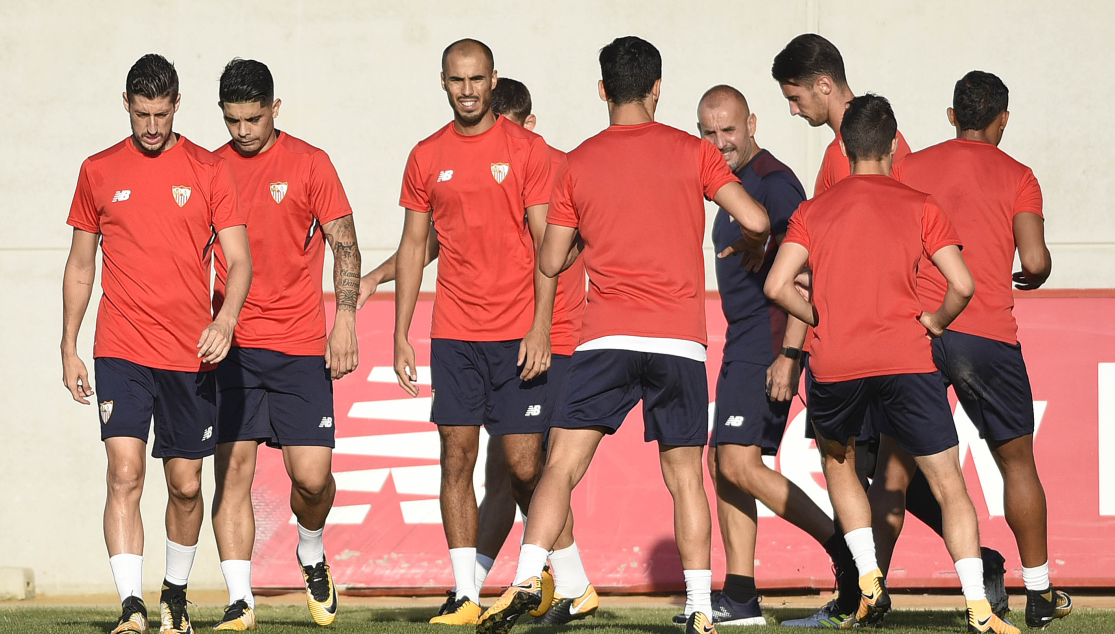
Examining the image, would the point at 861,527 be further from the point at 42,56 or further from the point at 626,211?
the point at 42,56

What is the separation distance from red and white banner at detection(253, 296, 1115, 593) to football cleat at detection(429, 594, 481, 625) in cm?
197

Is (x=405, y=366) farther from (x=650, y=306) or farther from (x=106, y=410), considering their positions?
(x=650, y=306)

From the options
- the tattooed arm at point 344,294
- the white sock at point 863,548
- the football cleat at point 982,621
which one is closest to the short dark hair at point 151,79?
the tattooed arm at point 344,294

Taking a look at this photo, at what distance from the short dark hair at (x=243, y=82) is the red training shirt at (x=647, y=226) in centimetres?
176

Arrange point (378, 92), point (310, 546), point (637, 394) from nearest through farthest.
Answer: point (637, 394), point (310, 546), point (378, 92)

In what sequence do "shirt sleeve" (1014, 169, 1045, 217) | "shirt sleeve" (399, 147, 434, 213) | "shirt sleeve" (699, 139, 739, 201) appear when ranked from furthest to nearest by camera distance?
"shirt sleeve" (399, 147, 434, 213), "shirt sleeve" (1014, 169, 1045, 217), "shirt sleeve" (699, 139, 739, 201)

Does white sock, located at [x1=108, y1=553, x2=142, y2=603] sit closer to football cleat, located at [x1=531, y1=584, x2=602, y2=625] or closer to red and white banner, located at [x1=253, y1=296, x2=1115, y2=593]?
football cleat, located at [x1=531, y1=584, x2=602, y2=625]

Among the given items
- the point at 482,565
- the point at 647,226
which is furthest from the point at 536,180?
the point at 482,565

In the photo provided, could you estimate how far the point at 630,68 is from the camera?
15.6ft

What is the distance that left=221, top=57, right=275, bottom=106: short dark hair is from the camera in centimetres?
562

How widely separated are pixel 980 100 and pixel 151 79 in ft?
11.8

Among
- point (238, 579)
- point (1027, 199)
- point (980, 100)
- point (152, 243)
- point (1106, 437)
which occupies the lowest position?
point (238, 579)

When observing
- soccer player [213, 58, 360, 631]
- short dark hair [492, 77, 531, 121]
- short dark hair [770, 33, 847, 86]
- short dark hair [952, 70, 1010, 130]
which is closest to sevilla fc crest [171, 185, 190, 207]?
soccer player [213, 58, 360, 631]

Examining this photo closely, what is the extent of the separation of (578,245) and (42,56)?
5260mm
